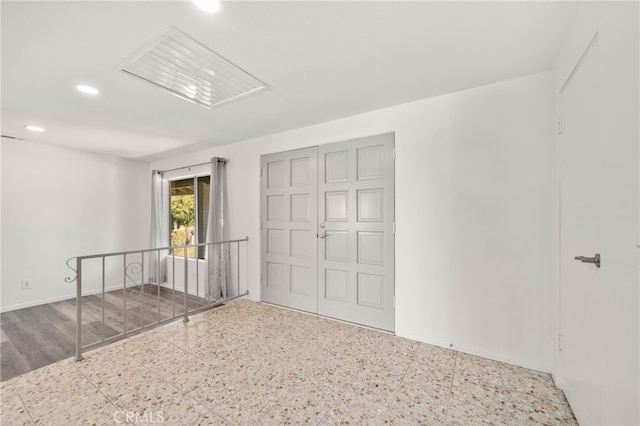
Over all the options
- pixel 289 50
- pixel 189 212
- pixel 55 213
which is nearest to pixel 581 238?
pixel 289 50

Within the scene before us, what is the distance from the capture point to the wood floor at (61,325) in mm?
2404

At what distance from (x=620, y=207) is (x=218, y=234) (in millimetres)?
4077

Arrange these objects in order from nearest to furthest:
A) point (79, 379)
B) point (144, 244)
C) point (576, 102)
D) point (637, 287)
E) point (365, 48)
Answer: point (637, 287) < point (576, 102) < point (365, 48) < point (79, 379) < point (144, 244)

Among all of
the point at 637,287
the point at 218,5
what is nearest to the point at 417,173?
the point at 637,287

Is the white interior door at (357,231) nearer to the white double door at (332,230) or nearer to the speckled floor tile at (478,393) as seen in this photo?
the white double door at (332,230)

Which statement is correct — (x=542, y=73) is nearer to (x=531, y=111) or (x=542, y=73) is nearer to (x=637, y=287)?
(x=531, y=111)

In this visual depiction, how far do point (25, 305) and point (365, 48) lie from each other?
5.57m

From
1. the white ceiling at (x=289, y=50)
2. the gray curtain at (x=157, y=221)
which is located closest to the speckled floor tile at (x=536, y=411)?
the white ceiling at (x=289, y=50)

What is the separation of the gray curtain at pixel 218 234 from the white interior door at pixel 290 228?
2.24 feet

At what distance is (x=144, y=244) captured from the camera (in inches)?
212

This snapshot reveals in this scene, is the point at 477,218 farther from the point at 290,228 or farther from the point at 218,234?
the point at 218,234

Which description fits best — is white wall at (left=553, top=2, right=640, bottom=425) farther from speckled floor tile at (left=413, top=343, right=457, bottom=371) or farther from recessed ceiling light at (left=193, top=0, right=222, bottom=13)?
recessed ceiling light at (left=193, top=0, right=222, bottom=13)

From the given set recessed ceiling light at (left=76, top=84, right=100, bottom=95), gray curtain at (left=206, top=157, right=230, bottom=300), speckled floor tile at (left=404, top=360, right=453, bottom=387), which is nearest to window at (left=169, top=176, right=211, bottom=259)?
gray curtain at (left=206, top=157, right=230, bottom=300)

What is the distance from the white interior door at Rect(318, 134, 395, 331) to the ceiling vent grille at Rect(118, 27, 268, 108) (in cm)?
125
